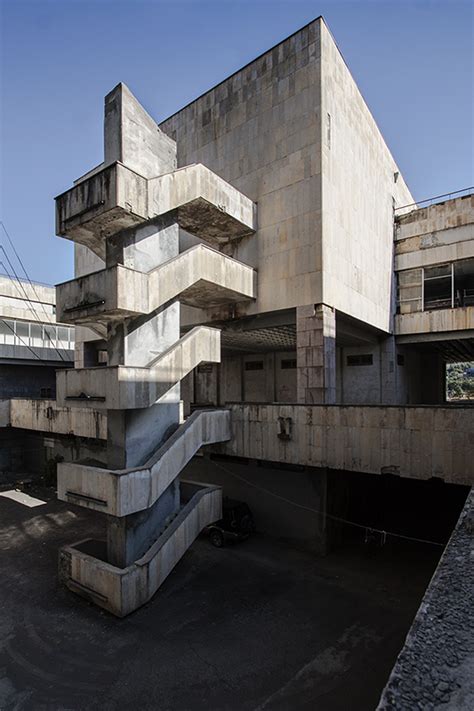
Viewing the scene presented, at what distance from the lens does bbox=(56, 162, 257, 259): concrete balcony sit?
1189 centimetres

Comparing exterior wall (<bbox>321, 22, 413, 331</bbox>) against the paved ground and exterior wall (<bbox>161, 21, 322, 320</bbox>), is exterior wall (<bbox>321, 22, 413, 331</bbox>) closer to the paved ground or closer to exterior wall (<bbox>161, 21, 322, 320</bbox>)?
exterior wall (<bbox>161, 21, 322, 320</bbox>)

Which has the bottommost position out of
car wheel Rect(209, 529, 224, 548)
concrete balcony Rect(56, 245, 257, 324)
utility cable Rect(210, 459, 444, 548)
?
car wheel Rect(209, 529, 224, 548)

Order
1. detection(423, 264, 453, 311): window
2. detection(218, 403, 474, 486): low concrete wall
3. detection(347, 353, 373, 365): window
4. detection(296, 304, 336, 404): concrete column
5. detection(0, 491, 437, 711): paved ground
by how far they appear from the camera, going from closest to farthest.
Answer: detection(0, 491, 437, 711): paved ground → detection(218, 403, 474, 486): low concrete wall → detection(296, 304, 336, 404): concrete column → detection(423, 264, 453, 311): window → detection(347, 353, 373, 365): window

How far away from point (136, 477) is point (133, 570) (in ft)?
9.30

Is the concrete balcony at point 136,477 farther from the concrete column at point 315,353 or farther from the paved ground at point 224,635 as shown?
the concrete column at point 315,353

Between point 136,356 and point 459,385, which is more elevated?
point 136,356

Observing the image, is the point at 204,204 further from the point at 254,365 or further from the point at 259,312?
the point at 254,365

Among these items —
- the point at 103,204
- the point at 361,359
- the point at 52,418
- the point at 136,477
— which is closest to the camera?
the point at 136,477

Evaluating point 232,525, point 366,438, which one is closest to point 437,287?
point 366,438

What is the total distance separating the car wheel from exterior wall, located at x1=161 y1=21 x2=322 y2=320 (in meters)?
9.71

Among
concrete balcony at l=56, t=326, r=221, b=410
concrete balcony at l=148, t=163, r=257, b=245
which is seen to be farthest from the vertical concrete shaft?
concrete balcony at l=148, t=163, r=257, b=245

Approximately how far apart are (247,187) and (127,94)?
21.2 ft

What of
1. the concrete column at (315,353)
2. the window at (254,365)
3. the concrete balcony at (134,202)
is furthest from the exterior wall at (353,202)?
the window at (254,365)

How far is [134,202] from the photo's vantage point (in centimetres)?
1208
